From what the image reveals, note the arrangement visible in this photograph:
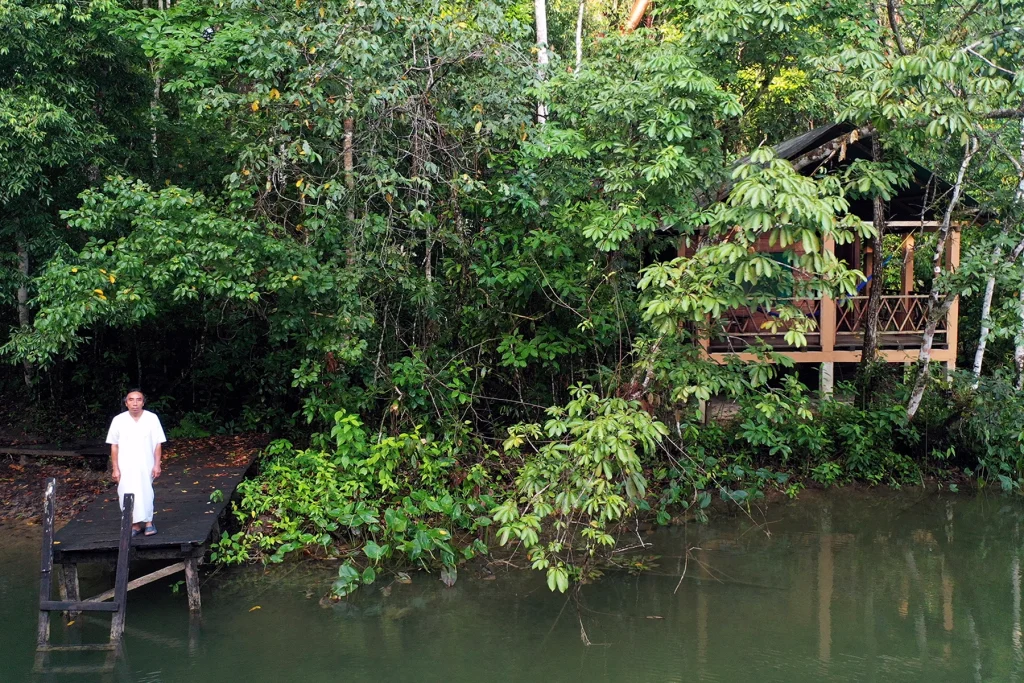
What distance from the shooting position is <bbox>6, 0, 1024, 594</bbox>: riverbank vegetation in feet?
22.0

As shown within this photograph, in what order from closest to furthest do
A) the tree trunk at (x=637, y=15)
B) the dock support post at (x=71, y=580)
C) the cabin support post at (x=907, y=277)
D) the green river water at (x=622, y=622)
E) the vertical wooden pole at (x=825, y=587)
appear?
the green river water at (x=622, y=622) → the vertical wooden pole at (x=825, y=587) → the dock support post at (x=71, y=580) → the cabin support post at (x=907, y=277) → the tree trunk at (x=637, y=15)

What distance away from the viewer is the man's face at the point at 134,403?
609cm

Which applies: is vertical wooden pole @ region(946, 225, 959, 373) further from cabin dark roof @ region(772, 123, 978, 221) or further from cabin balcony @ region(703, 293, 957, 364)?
cabin dark roof @ region(772, 123, 978, 221)

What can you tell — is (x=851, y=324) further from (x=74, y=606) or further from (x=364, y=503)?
(x=74, y=606)

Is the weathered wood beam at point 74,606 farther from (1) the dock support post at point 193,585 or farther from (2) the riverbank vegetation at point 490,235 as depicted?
(2) the riverbank vegetation at point 490,235

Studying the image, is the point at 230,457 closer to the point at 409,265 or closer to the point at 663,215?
the point at 409,265

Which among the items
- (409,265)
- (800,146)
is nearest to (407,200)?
(409,265)

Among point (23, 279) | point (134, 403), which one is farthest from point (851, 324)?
point (23, 279)

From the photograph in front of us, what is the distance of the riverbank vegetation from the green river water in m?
0.42

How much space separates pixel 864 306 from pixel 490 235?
5.99 metres

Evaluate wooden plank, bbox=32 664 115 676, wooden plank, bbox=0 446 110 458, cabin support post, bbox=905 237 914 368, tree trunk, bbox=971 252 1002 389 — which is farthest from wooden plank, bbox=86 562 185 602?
cabin support post, bbox=905 237 914 368

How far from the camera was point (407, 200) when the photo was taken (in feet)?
27.1

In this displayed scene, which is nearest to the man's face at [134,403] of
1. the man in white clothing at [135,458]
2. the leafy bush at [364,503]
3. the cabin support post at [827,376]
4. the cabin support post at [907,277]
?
the man in white clothing at [135,458]

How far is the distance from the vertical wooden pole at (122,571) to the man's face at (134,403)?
2.16 ft
